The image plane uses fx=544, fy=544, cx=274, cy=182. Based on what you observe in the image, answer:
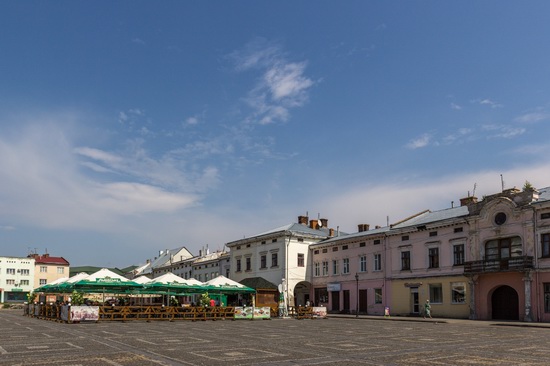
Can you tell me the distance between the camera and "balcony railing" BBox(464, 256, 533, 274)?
36062 millimetres

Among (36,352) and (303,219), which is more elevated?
(303,219)

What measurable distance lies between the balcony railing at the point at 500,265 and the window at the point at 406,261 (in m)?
6.69


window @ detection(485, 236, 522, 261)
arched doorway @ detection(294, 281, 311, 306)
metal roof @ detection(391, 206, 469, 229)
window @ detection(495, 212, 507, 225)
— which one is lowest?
arched doorway @ detection(294, 281, 311, 306)

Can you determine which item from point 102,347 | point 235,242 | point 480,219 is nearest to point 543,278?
point 480,219

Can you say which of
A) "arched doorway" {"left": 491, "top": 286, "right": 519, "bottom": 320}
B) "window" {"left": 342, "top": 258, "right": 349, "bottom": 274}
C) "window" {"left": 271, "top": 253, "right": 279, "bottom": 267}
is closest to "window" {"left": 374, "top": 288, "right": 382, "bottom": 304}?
"window" {"left": 342, "top": 258, "right": 349, "bottom": 274}

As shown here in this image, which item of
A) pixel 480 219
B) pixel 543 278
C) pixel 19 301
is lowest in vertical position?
pixel 19 301

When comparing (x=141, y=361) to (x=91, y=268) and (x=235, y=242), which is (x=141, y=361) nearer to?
(x=235, y=242)

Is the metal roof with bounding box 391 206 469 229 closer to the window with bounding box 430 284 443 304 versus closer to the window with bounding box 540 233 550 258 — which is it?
the window with bounding box 430 284 443 304

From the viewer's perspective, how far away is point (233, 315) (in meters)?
37.8

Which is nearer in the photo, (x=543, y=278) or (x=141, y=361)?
(x=141, y=361)

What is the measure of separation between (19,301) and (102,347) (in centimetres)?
9193

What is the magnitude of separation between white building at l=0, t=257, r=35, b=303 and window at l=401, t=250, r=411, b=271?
2980 inches

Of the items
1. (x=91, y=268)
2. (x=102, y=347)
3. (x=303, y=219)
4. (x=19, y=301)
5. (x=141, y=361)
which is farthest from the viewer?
(x=91, y=268)

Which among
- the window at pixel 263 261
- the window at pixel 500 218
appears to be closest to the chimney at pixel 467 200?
the window at pixel 500 218
